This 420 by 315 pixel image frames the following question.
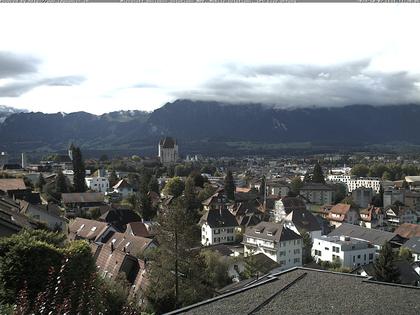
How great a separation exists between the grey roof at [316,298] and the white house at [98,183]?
2698 inches

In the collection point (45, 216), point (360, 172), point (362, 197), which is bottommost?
point (360, 172)

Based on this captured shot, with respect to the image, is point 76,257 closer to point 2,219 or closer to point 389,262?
point 2,219

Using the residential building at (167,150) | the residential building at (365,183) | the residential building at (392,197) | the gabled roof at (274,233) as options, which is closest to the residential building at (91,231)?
the gabled roof at (274,233)

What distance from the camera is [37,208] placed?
35.2 m

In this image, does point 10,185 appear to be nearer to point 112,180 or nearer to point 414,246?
point 414,246

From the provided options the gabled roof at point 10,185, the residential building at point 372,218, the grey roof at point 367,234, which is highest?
the gabled roof at point 10,185

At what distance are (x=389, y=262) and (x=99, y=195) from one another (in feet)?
120

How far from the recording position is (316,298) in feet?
34.8

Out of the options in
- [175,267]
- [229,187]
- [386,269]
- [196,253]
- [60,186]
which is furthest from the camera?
[229,187]

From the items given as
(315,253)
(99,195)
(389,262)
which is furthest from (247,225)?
(389,262)

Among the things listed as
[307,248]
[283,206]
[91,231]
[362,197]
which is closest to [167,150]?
[362,197]

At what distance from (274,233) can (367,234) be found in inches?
444

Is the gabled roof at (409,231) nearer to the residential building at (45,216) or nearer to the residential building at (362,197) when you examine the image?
the residential building at (362,197)

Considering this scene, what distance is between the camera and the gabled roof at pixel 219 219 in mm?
A: 48594
